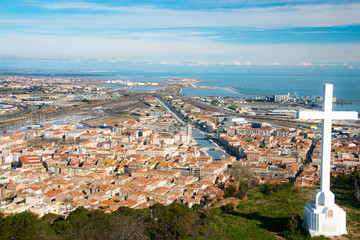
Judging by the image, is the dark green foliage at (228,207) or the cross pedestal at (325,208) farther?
the dark green foliage at (228,207)

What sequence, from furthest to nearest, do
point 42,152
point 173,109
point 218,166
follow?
point 173,109 < point 42,152 < point 218,166

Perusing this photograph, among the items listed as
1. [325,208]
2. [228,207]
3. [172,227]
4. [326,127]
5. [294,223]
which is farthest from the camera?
[228,207]

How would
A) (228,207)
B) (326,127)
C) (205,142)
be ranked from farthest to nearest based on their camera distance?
1. (205,142)
2. (228,207)
3. (326,127)

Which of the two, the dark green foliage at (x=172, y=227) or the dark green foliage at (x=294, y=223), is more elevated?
the dark green foliage at (x=294, y=223)

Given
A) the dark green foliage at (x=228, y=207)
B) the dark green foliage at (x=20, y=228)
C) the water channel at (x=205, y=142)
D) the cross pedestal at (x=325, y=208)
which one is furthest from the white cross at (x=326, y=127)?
the water channel at (x=205, y=142)

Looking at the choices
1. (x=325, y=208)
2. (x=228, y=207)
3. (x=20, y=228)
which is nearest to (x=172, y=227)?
(x=228, y=207)

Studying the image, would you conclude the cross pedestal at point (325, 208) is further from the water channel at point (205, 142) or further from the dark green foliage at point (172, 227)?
the water channel at point (205, 142)

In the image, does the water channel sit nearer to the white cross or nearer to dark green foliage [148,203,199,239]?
dark green foliage [148,203,199,239]

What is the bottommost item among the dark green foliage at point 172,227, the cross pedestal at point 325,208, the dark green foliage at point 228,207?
the dark green foliage at point 228,207

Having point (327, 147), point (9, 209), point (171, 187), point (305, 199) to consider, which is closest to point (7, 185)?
point (9, 209)

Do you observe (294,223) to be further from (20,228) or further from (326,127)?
(20,228)

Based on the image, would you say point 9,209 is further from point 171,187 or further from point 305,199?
point 305,199
